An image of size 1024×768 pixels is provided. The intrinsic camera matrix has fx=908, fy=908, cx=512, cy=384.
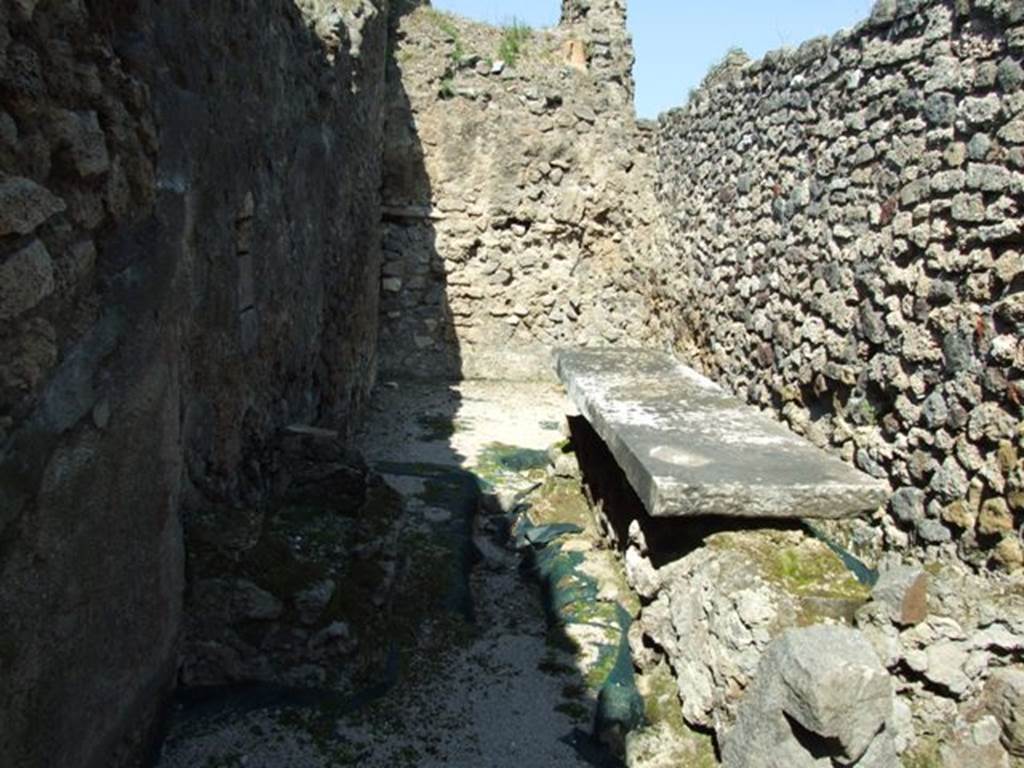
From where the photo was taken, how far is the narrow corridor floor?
2758mm

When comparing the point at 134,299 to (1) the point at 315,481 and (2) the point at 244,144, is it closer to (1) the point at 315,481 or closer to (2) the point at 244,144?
(2) the point at 244,144

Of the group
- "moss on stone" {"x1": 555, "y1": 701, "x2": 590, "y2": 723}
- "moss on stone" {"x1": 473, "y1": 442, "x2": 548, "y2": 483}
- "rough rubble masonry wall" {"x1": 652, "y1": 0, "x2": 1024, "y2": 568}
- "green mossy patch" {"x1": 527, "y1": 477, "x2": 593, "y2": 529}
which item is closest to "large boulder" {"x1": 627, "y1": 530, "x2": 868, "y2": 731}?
"moss on stone" {"x1": 555, "y1": 701, "x2": 590, "y2": 723}

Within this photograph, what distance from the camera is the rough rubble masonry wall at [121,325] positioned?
1.71 metres

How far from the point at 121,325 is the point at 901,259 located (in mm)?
3383

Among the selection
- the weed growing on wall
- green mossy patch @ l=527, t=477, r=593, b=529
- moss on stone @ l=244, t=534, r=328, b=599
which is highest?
the weed growing on wall

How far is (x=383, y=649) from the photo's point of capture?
3.37 metres

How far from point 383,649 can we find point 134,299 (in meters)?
1.72

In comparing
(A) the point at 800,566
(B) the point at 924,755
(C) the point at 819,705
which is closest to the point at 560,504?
(A) the point at 800,566

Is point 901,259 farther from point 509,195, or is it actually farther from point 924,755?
point 509,195

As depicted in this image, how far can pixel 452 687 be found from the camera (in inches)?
130

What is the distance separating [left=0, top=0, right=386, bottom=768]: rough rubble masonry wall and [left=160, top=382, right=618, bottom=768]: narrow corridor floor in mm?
400

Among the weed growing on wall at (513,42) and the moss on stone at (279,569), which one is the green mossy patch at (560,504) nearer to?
the moss on stone at (279,569)

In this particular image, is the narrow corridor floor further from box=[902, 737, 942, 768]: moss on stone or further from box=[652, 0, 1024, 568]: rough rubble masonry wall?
box=[652, 0, 1024, 568]: rough rubble masonry wall

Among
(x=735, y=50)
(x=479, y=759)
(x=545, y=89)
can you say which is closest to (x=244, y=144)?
(x=479, y=759)
